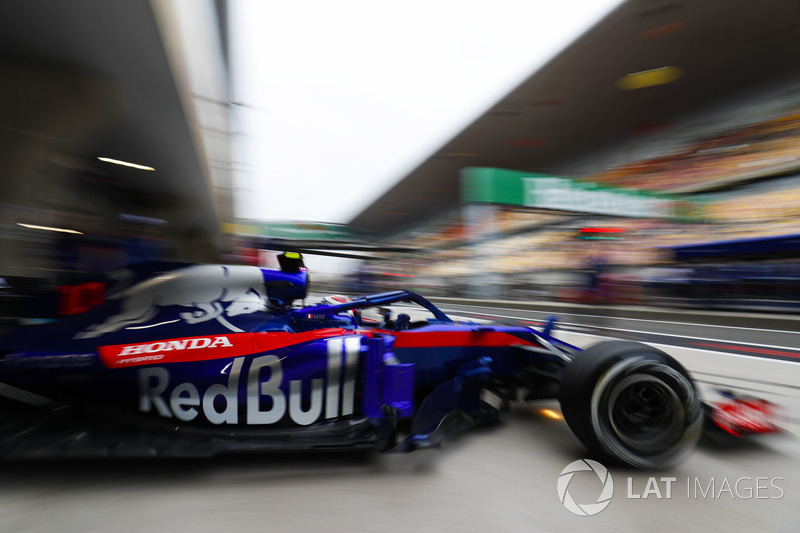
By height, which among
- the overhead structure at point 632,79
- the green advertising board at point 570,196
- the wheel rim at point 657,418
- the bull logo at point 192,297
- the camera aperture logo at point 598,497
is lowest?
→ the camera aperture logo at point 598,497

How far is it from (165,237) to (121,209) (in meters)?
3.09

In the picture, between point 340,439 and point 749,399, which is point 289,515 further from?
point 749,399

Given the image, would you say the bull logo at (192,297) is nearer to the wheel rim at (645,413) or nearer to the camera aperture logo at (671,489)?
the camera aperture logo at (671,489)

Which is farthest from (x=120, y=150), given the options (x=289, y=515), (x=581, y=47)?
(x=581, y=47)

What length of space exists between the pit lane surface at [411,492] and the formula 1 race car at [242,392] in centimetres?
13

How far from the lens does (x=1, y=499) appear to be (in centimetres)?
143

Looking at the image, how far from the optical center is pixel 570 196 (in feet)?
41.3

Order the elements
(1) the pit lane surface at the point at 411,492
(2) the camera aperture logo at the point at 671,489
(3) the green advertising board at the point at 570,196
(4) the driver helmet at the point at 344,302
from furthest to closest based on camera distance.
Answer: (3) the green advertising board at the point at 570,196 → (4) the driver helmet at the point at 344,302 → (2) the camera aperture logo at the point at 671,489 → (1) the pit lane surface at the point at 411,492

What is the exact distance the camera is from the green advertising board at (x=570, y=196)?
41.4 ft

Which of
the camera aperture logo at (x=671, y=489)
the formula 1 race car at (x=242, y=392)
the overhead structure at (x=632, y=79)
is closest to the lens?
the camera aperture logo at (x=671, y=489)

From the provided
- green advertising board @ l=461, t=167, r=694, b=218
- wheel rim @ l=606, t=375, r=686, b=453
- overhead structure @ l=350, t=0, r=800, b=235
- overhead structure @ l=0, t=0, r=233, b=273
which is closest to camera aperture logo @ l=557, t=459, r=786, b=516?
wheel rim @ l=606, t=375, r=686, b=453

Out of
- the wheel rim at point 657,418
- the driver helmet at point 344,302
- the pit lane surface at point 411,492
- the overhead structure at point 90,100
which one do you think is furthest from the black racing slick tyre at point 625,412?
the overhead structure at point 90,100

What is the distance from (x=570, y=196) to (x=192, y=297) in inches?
493

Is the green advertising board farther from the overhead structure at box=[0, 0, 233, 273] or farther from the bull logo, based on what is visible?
the bull logo
